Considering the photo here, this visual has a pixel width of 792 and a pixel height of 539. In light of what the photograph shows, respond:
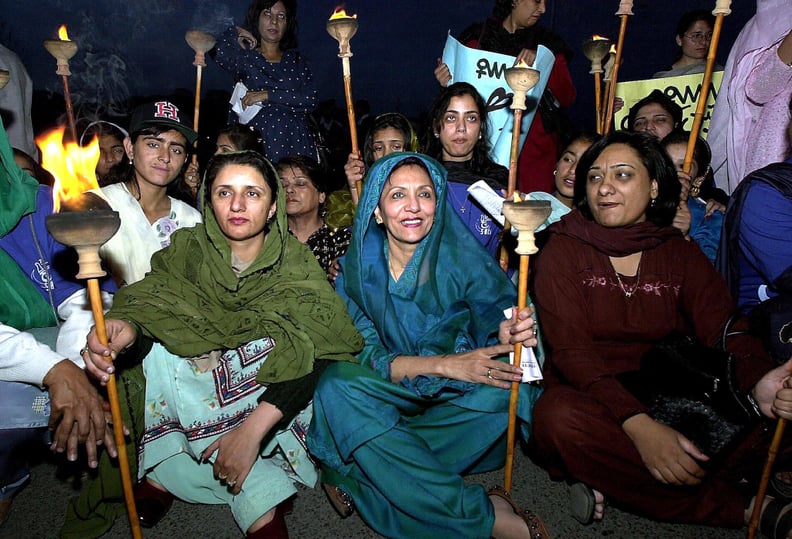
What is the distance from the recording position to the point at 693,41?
4844 mm

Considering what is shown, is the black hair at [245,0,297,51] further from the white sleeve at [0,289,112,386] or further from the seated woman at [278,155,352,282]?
the white sleeve at [0,289,112,386]

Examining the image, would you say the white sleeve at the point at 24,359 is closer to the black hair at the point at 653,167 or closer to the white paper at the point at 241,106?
the black hair at the point at 653,167

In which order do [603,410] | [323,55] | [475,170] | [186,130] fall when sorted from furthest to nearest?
1. [323,55]
2. [475,170]
3. [186,130]
4. [603,410]

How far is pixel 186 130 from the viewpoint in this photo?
345cm

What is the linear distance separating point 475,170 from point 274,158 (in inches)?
77.6

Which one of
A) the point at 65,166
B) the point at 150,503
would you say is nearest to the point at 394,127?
the point at 65,166

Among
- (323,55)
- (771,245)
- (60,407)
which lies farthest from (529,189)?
(323,55)

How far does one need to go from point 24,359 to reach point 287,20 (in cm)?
376

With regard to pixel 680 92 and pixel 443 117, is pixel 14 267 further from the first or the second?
pixel 680 92

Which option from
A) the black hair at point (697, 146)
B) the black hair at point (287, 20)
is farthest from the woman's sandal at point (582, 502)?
the black hair at point (287, 20)

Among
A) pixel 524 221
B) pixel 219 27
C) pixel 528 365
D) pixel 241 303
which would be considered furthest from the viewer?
pixel 219 27

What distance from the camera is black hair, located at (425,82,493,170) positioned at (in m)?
3.93

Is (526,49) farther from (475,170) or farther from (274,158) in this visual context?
(274,158)

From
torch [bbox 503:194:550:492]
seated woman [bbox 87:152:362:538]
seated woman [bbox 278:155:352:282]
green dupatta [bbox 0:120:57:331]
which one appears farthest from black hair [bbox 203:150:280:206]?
torch [bbox 503:194:550:492]
